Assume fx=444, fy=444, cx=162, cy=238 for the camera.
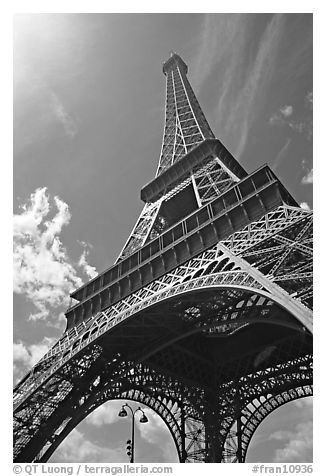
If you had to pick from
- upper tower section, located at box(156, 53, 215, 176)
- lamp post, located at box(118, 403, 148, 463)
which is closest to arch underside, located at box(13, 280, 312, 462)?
lamp post, located at box(118, 403, 148, 463)

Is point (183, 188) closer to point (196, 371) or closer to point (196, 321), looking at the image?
point (196, 321)

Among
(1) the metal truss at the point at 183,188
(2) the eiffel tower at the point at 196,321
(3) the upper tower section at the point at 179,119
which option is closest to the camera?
(2) the eiffel tower at the point at 196,321

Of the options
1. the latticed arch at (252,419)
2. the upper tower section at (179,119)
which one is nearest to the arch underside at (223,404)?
the latticed arch at (252,419)

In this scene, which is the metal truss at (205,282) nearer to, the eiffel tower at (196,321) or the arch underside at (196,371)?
the eiffel tower at (196,321)

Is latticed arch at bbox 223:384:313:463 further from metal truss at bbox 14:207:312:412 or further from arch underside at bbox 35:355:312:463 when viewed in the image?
metal truss at bbox 14:207:312:412
